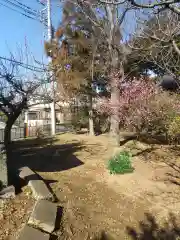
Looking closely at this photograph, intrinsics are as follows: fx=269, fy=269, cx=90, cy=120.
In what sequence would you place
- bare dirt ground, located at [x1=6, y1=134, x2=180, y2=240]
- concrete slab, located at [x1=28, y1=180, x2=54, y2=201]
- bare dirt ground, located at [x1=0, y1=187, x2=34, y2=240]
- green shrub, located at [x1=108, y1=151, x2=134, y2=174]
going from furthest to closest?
green shrub, located at [x1=108, y1=151, x2=134, y2=174], concrete slab, located at [x1=28, y1=180, x2=54, y2=201], bare dirt ground, located at [x1=6, y1=134, x2=180, y2=240], bare dirt ground, located at [x1=0, y1=187, x2=34, y2=240]

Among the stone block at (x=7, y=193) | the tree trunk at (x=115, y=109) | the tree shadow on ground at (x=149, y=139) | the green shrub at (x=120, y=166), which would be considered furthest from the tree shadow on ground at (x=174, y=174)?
the stone block at (x=7, y=193)

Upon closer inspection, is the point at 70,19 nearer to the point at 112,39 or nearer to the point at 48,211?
the point at 112,39

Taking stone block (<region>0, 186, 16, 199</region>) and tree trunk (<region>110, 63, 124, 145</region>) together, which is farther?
tree trunk (<region>110, 63, 124, 145</region>)

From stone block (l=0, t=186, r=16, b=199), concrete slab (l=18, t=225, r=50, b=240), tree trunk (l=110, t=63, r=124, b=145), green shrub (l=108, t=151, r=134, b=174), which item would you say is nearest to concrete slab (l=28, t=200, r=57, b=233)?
concrete slab (l=18, t=225, r=50, b=240)

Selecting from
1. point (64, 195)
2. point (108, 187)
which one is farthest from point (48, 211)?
point (108, 187)

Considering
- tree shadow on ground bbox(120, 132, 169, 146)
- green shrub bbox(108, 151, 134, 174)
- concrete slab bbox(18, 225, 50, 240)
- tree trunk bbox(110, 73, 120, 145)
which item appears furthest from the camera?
tree shadow on ground bbox(120, 132, 169, 146)

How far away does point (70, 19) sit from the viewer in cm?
1520

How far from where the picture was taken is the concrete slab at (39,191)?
4.84 m

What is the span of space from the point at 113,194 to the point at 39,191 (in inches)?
78.5

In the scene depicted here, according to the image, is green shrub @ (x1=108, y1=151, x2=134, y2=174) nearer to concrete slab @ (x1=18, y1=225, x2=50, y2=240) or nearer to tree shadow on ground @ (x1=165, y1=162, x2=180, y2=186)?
tree shadow on ground @ (x1=165, y1=162, x2=180, y2=186)

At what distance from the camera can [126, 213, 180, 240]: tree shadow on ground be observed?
4.40 m

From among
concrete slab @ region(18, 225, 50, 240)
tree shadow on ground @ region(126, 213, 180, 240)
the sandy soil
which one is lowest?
tree shadow on ground @ region(126, 213, 180, 240)

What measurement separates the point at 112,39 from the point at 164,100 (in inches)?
144

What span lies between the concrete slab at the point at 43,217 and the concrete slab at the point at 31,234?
0.15m
